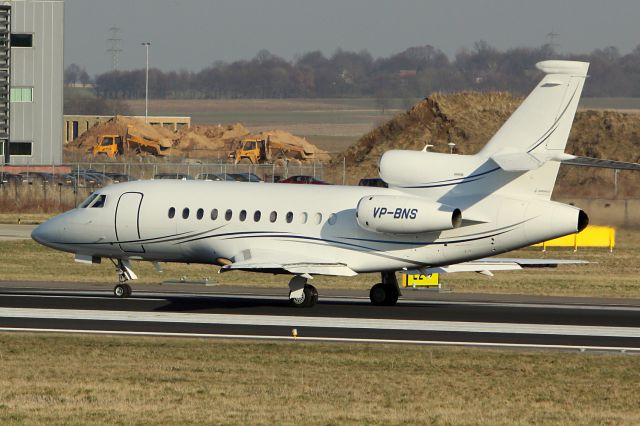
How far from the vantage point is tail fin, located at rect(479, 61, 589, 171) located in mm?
31234

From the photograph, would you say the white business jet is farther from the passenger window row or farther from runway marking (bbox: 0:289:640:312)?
runway marking (bbox: 0:289:640:312)

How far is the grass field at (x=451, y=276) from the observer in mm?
41781

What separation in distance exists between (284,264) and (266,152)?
95972 millimetres

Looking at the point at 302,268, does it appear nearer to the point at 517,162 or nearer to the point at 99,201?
the point at 517,162

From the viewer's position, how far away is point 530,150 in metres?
31.5

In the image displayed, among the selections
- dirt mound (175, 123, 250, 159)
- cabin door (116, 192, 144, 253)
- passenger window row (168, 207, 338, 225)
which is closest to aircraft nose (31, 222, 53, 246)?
cabin door (116, 192, 144, 253)

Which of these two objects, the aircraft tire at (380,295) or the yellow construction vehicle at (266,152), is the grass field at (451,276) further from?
the yellow construction vehicle at (266,152)

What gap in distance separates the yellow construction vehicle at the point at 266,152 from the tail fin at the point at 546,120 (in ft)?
312

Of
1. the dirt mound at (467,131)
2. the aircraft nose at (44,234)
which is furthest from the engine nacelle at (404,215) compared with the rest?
the dirt mound at (467,131)

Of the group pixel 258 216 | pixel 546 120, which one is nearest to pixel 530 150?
pixel 546 120

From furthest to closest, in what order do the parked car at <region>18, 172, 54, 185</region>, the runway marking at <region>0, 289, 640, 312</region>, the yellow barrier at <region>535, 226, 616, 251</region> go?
the parked car at <region>18, 172, 54, 185</region>, the yellow barrier at <region>535, 226, 616, 251</region>, the runway marking at <region>0, 289, 640, 312</region>

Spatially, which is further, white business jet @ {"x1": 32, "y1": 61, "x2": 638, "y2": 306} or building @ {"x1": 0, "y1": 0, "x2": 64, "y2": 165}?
building @ {"x1": 0, "y1": 0, "x2": 64, "y2": 165}

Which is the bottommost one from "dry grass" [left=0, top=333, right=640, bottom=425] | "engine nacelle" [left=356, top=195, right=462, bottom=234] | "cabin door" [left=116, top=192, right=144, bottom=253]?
"dry grass" [left=0, top=333, right=640, bottom=425]

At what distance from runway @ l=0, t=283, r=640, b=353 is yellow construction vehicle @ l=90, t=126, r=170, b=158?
95235 millimetres
